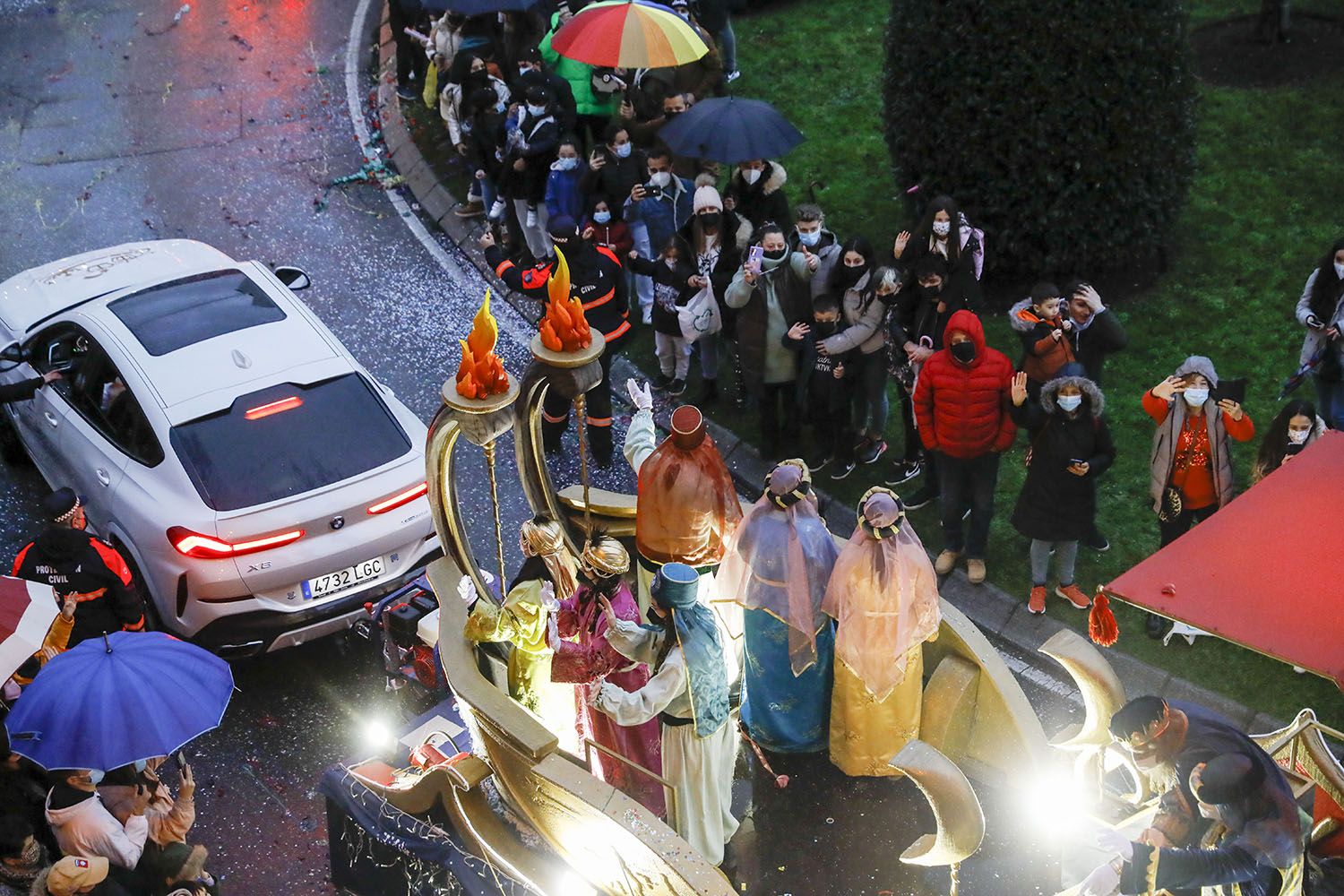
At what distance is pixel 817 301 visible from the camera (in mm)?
9125

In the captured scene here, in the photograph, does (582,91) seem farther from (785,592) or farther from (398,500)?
(785,592)

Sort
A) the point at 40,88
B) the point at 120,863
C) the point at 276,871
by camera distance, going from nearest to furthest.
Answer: the point at 120,863
the point at 276,871
the point at 40,88

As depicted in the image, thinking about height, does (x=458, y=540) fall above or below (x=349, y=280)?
above

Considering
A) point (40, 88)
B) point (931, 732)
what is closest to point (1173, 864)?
point (931, 732)

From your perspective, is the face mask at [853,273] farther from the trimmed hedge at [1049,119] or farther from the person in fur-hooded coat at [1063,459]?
the trimmed hedge at [1049,119]

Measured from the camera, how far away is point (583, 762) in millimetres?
6129

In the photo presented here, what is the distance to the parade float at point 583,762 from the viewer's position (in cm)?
571

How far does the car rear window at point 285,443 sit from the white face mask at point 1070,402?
362cm

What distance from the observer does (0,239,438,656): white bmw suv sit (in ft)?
26.0

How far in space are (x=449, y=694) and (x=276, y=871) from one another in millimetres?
1221

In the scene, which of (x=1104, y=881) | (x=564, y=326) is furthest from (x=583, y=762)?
(x=1104, y=881)

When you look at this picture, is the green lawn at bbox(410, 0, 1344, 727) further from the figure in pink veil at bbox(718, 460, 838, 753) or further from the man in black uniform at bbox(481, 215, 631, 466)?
the figure in pink veil at bbox(718, 460, 838, 753)

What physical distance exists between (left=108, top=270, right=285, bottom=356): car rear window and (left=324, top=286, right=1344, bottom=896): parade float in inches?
122

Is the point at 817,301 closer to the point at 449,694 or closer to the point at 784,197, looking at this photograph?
the point at 784,197
